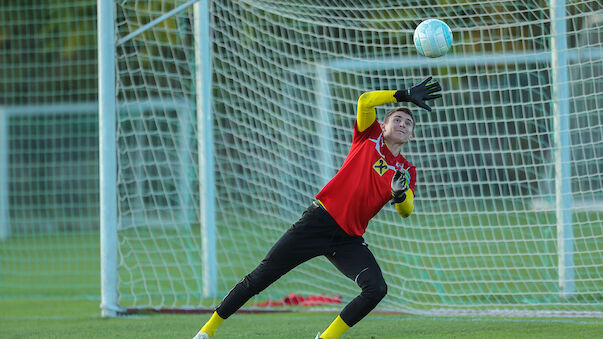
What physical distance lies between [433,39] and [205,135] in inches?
127

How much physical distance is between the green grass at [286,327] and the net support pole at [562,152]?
3.05 ft

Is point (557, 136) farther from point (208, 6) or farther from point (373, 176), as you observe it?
point (208, 6)

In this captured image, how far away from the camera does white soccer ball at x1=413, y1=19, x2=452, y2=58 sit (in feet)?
15.8

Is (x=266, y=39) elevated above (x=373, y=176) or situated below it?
above

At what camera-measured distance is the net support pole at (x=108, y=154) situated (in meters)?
6.46

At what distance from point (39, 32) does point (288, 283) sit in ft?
32.4

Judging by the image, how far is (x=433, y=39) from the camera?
4.82 meters

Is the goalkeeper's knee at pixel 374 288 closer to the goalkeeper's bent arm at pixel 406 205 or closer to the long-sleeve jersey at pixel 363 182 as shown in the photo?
the long-sleeve jersey at pixel 363 182

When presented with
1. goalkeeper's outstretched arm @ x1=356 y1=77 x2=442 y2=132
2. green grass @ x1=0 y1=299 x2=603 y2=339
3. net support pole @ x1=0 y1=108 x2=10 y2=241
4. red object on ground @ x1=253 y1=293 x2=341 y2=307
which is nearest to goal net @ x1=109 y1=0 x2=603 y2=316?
red object on ground @ x1=253 y1=293 x2=341 y2=307

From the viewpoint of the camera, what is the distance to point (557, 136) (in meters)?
6.67

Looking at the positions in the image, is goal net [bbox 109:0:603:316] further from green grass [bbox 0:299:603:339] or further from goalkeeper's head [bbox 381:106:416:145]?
goalkeeper's head [bbox 381:106:416:145]

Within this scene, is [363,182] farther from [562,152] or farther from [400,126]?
[562,152]

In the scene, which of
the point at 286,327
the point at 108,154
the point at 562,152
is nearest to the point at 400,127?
the point at 286,327

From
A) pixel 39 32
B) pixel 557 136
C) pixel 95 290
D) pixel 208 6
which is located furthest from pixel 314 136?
pixel 39 32
